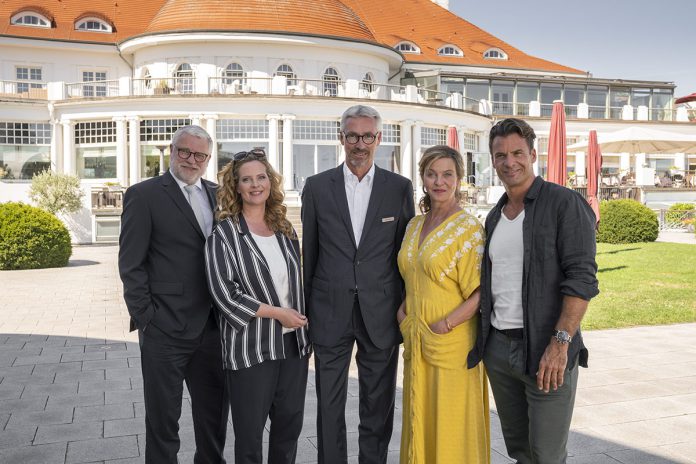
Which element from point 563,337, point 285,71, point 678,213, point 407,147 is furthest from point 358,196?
point 285,71

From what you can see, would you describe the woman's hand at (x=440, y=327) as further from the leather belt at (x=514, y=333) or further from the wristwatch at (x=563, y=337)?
the wristwatch at (x=563, y=337)

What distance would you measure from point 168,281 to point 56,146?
30.8 metres

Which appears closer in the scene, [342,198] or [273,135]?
[342,198]

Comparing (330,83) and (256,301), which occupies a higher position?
(330,83)

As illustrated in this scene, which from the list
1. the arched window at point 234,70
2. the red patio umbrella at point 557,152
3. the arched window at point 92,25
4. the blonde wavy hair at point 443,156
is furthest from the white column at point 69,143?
the blonde wavy hair at point 443,156

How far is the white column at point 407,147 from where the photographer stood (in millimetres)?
33125

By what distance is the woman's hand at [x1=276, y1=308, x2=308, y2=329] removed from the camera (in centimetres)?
399

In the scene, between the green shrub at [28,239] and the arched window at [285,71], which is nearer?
the green shrub at [28,239]

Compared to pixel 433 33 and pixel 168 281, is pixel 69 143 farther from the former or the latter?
pixel 168 281

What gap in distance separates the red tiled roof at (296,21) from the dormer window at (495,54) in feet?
1.58

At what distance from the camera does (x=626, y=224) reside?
898 inches

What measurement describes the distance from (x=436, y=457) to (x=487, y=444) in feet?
1.04

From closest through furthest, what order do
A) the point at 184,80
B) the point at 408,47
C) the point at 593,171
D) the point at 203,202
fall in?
the point at 203,202 → the point at 593,171 → the point at 184,80 → the point at 408,47

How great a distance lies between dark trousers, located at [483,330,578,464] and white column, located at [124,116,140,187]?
28.8m
